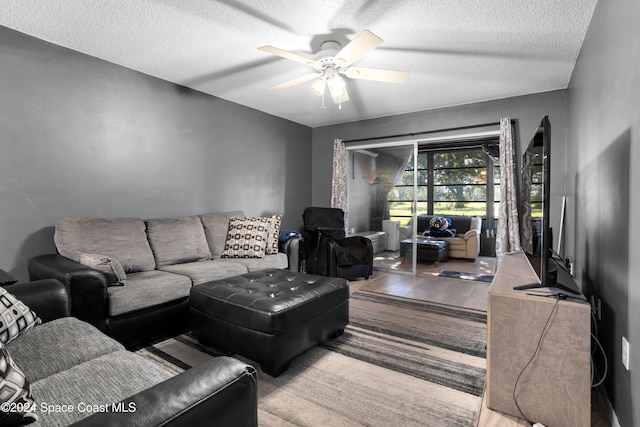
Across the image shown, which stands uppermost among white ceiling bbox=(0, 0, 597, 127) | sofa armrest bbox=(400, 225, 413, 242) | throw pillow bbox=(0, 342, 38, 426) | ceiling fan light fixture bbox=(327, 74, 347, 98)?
white ceiling bbox=(0, 0, 597, 127)

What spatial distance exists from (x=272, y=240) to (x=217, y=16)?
7.68 ft

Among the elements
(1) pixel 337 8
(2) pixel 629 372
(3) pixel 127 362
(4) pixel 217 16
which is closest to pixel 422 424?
(2) pixel 629 372

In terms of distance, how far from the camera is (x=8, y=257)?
2.56m

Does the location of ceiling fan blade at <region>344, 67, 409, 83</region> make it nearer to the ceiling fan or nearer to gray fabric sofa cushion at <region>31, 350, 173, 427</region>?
the ceiling fan

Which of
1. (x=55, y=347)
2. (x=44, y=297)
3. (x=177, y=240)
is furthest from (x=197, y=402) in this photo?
(x=177, y=240)

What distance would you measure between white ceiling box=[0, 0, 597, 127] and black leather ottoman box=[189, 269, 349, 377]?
199 centimetres

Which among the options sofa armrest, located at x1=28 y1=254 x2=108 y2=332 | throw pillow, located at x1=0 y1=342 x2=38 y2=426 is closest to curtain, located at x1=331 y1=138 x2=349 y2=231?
sofa armrest, located at x1=28 y1=254 x2=108 y2=332

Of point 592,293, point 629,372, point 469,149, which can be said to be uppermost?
point 469,149

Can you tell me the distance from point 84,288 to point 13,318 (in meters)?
0.70

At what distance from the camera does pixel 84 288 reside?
210 cm

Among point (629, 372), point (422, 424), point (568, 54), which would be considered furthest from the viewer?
point (568, 54)

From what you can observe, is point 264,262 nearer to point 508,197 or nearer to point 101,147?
point 101,147

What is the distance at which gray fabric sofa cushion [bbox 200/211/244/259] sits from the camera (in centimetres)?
365

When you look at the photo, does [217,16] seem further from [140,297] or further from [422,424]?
[422,424]
